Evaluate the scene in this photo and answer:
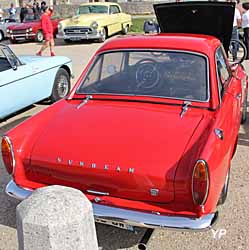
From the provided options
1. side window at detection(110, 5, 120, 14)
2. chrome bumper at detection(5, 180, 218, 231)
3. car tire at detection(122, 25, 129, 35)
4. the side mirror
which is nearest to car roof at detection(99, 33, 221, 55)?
the side mirror

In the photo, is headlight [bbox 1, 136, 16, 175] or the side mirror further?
the side mirror

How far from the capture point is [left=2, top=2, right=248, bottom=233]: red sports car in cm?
301

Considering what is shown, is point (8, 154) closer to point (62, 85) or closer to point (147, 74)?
point (147, 74)

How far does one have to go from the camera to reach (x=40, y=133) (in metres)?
3.64

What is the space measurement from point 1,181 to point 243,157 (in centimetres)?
292

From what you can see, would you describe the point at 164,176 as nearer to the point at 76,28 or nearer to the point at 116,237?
the point at 116,237

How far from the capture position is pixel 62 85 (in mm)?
7742

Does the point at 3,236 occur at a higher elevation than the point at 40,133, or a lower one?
lower

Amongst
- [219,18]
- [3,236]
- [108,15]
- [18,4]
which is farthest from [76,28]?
[18,4]

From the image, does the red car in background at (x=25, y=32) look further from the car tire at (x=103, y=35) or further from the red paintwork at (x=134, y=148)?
the red paintwork at (x=134, y=148)

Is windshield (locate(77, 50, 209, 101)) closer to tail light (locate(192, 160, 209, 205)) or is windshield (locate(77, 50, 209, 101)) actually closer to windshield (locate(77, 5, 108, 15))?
tail light (locate(192, 160, 209, 205))

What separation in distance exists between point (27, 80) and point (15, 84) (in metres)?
0.32

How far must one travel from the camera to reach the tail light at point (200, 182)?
115 inches

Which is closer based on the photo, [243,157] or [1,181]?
[1,181]
